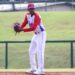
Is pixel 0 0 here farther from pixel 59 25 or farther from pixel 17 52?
pixel 17 52

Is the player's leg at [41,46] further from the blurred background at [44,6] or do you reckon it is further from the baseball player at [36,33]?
the blurred background at [44,6]

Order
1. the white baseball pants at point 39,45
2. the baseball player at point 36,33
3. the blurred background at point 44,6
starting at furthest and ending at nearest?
the blurred background at point 44,6
the white baseball pants at point 39,45
the baseball player at point 36,33

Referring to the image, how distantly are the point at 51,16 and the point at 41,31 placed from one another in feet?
71.3

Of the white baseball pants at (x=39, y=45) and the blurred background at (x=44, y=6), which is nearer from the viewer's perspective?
the white baseball pants at (x=39, y=45)

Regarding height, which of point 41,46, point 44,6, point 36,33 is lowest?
point 44,6

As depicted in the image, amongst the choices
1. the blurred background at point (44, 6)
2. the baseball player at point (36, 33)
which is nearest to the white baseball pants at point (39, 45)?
the baseball player at point (36, 33)

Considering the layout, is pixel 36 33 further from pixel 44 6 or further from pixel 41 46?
pixel 44 6

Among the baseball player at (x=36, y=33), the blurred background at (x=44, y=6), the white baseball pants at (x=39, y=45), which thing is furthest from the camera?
the blurred background at (x=44, y=6)

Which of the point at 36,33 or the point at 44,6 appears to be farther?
the point at 44,6

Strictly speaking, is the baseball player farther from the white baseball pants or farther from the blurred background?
the blurred background

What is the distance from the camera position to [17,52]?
16.7 meters

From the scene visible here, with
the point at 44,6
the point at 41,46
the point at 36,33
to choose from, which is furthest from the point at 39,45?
the point at 44,6

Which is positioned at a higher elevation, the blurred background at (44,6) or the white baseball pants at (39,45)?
the white baseball pants at (39,45)

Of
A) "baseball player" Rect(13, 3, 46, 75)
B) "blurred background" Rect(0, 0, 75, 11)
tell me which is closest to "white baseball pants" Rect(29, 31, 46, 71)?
"baseball player" Rect(13, 3, 46, 75)
